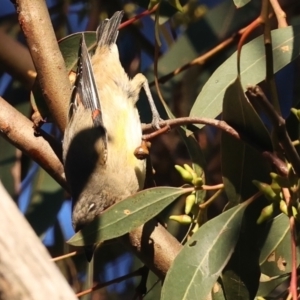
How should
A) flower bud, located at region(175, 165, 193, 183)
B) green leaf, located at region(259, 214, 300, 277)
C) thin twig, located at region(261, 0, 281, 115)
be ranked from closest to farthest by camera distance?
1. thin twig, located at region(261, 0, 281, 115)
2. flower bud, located at region(175, 165, 193, 183)
3. green leaf, located at region(259, 214, 300, 277)

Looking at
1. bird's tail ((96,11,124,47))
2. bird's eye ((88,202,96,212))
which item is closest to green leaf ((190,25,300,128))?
bird's eye ((88,202,96,212))

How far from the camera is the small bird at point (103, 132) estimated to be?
2.87 m

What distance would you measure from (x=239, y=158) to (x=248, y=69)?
0.37m

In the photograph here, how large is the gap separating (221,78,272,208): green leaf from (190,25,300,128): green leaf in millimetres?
203

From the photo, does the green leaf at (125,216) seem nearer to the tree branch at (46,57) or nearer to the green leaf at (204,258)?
the green leaf at (204,258)

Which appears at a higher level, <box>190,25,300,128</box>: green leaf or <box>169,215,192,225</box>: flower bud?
<box>190,25,300,128</box>: green leaf

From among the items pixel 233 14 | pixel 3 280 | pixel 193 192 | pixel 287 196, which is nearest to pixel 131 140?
pixel 233 14

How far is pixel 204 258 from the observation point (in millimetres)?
1966

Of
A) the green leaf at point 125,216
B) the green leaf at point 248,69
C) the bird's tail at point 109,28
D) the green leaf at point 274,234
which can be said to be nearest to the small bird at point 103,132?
the bird's tail at point 109,28

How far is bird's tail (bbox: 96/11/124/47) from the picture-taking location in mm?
3154

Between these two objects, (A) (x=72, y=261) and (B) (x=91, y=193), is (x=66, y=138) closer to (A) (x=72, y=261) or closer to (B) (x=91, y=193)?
(B) (x=91, y=193)

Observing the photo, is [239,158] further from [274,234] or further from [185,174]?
[274,234]

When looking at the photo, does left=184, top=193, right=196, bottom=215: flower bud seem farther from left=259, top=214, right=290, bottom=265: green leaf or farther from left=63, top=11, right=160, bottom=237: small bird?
left=63, top=11, right=160, bottom=237: small bird

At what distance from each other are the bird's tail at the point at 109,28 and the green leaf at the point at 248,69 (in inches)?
37.0
